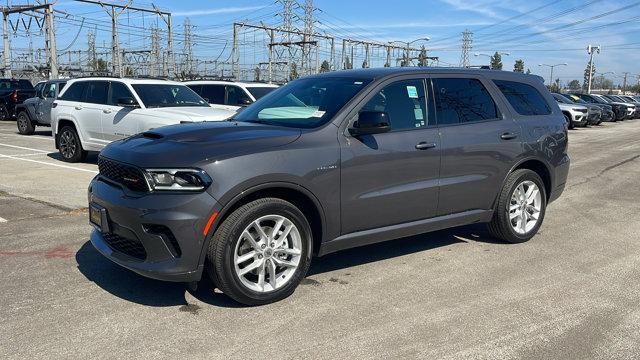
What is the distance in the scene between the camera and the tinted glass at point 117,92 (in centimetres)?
1069

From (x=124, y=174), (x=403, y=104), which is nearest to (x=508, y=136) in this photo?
(x=403, y=104)

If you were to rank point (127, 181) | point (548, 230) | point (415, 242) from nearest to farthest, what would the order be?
point (127, 181) < point (415, 242) < point (548, 230)

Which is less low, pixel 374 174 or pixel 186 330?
pixel 374 174

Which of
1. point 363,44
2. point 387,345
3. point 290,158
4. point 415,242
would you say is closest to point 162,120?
point 415,242

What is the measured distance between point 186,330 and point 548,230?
456cm

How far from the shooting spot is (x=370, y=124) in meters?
4.37

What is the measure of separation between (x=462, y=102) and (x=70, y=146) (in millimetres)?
8834

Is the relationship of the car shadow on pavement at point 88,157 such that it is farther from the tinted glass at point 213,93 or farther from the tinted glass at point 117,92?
the tinted glass at point 213,93

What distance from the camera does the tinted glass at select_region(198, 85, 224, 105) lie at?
13.8m

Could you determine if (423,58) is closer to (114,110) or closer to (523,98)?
(114,110)

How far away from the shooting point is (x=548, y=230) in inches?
256

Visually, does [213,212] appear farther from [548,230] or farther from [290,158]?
[548,230]

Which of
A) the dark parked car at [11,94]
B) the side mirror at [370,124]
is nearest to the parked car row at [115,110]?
the side mirror at [370,124]

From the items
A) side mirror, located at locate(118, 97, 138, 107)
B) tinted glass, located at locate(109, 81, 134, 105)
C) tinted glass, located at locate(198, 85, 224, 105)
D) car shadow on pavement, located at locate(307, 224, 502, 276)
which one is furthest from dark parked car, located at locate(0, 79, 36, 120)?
car shadow on pavement, located at locate(307, 224, 502, 276)
